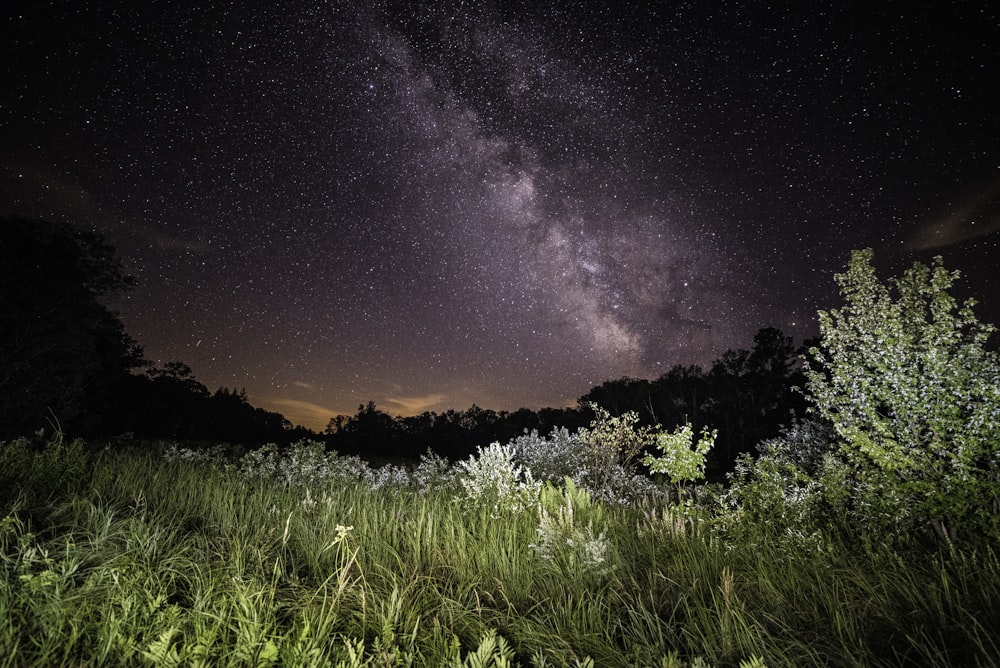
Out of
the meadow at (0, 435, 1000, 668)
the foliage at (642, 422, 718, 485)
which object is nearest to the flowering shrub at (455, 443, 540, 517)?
the meadow at (0, 435, 1000, 668)

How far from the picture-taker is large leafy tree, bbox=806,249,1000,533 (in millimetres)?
4438

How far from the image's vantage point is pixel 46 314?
16.9 metres

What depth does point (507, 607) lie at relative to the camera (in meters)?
3.07

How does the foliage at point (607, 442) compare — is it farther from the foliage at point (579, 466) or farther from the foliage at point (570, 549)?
the foliage at point (570, 549)

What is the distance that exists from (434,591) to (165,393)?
57566mm

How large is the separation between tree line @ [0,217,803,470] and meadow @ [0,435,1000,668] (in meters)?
2.35

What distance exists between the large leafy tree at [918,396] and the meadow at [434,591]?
0.63 meters

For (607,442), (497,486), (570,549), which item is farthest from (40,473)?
(607,442)

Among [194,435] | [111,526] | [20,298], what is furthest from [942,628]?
[194,435]

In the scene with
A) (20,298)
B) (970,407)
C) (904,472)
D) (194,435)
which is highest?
(20,298)

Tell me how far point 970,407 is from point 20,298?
85.0 ft

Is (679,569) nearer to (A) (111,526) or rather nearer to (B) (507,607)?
(B) (507,607)

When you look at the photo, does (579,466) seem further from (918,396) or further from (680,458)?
(918,396)

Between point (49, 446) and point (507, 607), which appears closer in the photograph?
point (507, 607)
